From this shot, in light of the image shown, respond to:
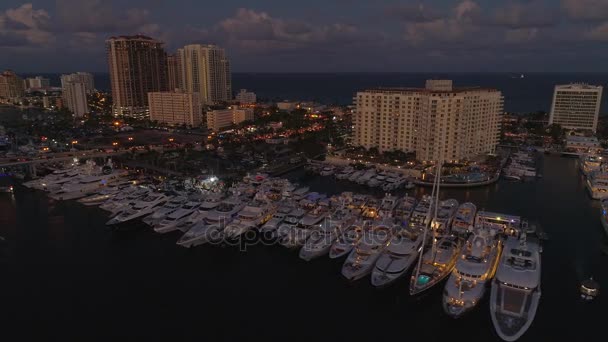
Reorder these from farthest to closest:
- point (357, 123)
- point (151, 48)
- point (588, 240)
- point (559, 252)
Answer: point (151, 48)
point (357, 123)
point (588, 240)
point (559, 252)

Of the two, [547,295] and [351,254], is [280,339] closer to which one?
[351,254]

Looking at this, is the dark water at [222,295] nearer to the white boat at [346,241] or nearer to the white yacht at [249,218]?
the white boat at [346,241]

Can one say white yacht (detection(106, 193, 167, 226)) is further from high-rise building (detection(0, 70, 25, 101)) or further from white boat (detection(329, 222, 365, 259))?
high-rise building (detection(0, 70, 25, 101))

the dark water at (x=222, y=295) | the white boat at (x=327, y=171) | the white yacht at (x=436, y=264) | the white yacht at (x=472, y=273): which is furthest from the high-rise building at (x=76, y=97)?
the white yacht at (x=472, y=273)

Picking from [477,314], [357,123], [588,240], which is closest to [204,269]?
[477,314]

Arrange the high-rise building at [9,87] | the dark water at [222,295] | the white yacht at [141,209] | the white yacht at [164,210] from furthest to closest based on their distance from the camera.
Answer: the high-rise building at [9,87], the white yacht at [164,210], the white yacht at [141,209], the dark water at [222,295]

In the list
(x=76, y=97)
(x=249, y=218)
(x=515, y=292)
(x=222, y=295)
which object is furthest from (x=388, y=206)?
(x=76, y=97)
